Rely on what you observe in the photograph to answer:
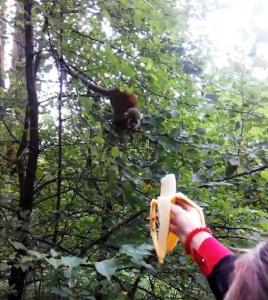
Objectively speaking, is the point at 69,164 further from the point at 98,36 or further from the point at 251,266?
the point at 251,266

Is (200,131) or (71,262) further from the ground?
(200,131)

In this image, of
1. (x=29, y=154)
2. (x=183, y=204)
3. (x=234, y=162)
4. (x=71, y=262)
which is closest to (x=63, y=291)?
(x=71, y=262)

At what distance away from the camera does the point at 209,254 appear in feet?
2.58

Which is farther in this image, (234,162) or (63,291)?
(234,162)

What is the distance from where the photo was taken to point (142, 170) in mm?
1802

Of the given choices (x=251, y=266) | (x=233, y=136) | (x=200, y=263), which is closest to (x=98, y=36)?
(x=233, y=136)

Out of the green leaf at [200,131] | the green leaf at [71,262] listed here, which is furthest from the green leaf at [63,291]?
the green leaf at [200,131]

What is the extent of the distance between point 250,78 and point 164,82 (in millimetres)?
389

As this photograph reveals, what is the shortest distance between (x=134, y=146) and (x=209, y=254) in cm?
117

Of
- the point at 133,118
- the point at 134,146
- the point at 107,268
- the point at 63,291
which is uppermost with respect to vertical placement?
the point at 133,118

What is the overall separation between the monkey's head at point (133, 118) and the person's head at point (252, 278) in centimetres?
123

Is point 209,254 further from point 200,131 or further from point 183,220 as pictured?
point 200,131

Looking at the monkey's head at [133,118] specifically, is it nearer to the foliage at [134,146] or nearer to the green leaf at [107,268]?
the foliage at [134,146]

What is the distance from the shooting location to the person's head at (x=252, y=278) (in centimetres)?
51
